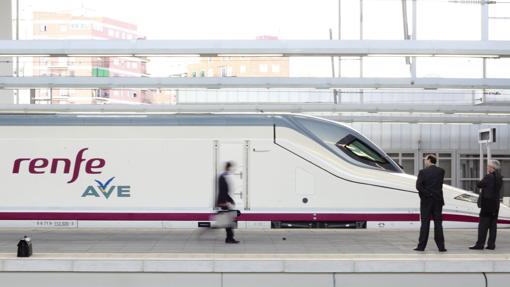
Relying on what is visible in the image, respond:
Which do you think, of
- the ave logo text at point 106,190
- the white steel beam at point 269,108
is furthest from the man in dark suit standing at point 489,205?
the white steel beam at point 269,108

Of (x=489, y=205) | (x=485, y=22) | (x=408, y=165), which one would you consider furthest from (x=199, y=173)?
(x=408, y=165)

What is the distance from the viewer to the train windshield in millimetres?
15695

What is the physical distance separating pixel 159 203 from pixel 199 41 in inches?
155

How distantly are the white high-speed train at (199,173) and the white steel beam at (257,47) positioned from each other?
6.64 feet

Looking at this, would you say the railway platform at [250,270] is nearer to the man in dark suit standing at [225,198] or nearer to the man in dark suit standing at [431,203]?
the man in dark suit standing at [431,203]

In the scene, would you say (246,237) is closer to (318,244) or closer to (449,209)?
(318,244)

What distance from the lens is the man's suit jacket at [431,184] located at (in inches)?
491

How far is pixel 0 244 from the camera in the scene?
13.6 meters

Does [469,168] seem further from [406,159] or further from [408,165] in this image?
[406,159]

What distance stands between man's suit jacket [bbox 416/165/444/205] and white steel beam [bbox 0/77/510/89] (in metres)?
8.47

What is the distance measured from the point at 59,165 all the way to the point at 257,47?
5049 mm

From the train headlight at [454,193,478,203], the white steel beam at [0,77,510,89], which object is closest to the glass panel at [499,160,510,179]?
the white steel beam at [0,77,510,89]

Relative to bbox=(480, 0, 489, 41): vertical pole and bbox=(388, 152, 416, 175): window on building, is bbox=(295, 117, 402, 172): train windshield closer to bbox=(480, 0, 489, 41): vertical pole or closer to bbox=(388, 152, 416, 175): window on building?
bbox=(480, 0, 489, 41): vertical pole

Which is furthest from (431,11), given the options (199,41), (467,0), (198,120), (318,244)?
(318,244)
